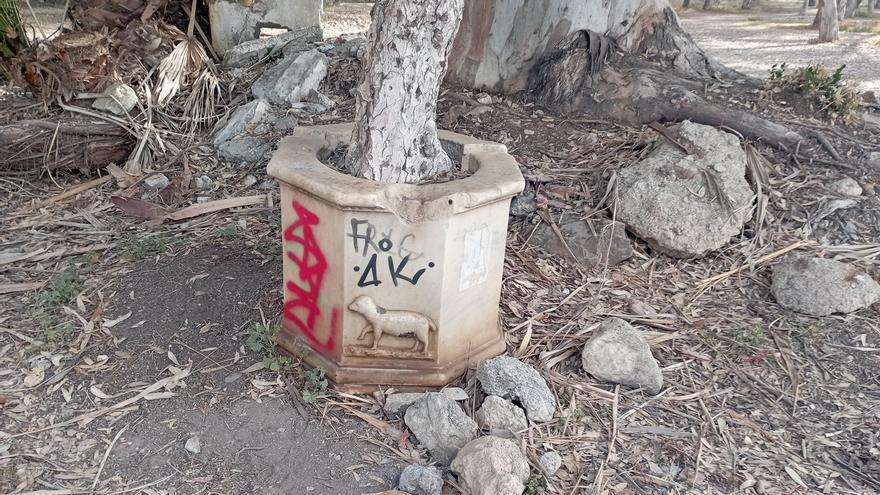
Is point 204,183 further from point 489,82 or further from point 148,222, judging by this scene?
point 489,82

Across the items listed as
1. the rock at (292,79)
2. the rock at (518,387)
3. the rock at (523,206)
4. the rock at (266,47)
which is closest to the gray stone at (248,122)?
the rock at (292,79)

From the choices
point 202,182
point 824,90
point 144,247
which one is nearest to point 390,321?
point 144,247

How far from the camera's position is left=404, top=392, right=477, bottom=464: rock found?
99.2 inches

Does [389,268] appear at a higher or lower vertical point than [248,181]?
higher

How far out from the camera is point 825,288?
3.49 metres

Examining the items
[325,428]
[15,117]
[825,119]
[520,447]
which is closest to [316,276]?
[325,428]

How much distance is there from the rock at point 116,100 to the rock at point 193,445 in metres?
3.17

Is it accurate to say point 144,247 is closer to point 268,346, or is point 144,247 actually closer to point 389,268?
point 268,346

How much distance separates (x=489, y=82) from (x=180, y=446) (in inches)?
147

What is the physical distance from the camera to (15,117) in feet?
15.7

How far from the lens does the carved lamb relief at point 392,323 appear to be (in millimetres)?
2672

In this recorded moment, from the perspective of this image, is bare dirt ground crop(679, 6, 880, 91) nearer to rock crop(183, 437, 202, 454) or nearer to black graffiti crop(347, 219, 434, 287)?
black graffiti crop(347, 219, 434, 287)

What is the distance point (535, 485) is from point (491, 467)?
21 centimetres

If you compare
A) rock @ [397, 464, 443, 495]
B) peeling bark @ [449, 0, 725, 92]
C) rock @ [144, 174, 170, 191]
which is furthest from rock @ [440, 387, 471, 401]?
peeling bark @ [449, 0, 725, 92]
